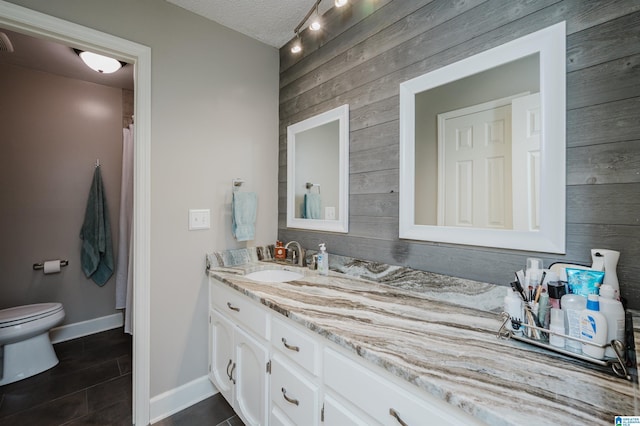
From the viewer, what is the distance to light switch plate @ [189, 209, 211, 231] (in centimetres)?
175

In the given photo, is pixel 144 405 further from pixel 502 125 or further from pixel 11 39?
pixel 11 39

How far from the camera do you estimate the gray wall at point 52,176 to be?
2.31m

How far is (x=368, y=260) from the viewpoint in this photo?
154 cm

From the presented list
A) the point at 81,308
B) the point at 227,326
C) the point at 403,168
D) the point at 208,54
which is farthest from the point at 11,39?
the point at 403,168

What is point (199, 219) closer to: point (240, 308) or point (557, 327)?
point (240, 308)

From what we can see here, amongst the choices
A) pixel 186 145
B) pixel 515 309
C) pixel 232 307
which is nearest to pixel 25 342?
pixel 232 307

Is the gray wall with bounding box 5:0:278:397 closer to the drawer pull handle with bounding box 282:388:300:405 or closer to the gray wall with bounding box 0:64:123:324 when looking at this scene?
the drawer pull handle with bounding box 282:388:300:405

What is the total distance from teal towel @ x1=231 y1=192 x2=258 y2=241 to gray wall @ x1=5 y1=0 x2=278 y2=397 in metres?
0.08

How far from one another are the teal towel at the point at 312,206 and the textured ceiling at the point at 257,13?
1167 mm

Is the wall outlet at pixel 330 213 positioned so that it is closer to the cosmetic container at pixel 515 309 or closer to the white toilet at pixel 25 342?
the cosmetic container at pixel 515 309

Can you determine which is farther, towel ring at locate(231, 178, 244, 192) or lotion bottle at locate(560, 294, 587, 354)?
towel ring at locate(231, 178, 244, 192)

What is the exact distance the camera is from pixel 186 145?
1729mm

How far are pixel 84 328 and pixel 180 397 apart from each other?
167 centimetres

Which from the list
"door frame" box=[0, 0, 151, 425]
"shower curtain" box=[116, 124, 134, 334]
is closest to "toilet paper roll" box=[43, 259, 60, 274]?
"shower curtain" box=[116, 124, 134, 334]
